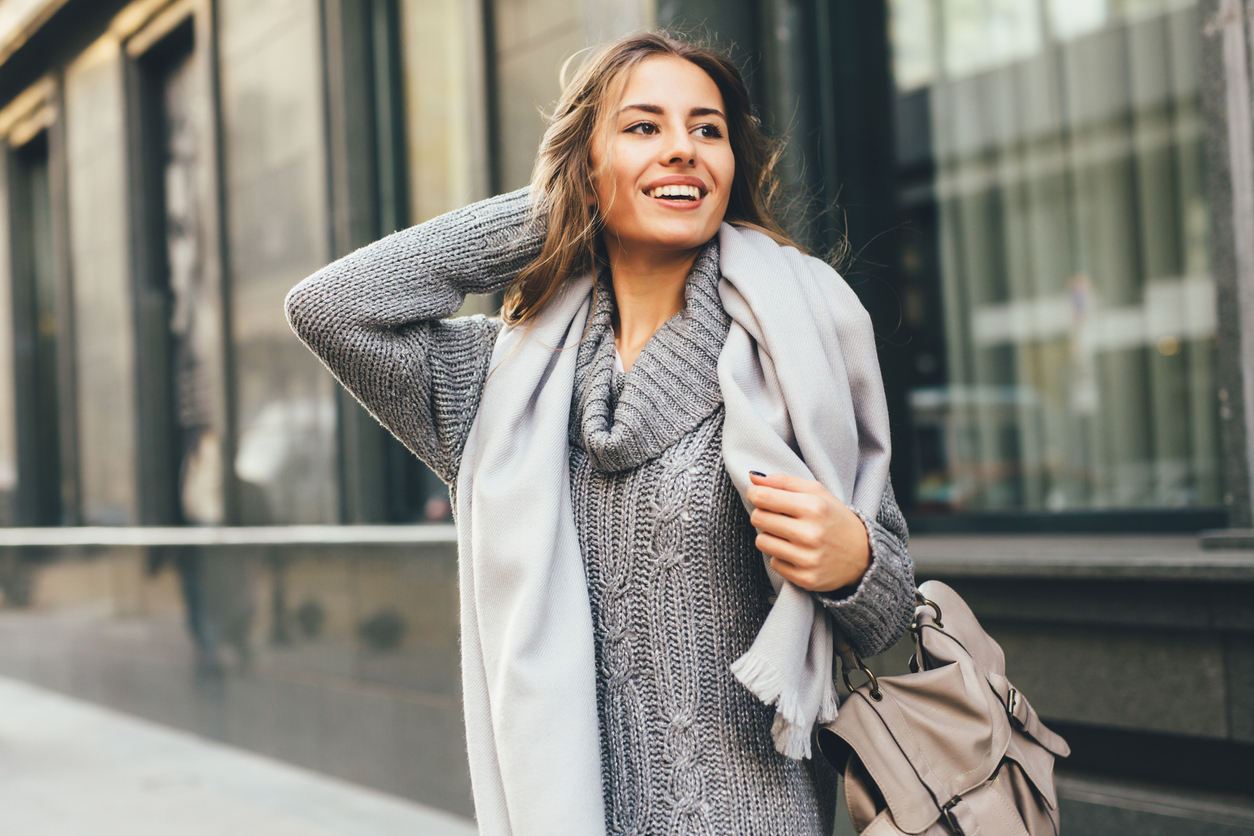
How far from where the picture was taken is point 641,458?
5.83 ft

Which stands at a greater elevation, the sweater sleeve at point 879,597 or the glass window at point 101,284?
the glass window at point 101,284

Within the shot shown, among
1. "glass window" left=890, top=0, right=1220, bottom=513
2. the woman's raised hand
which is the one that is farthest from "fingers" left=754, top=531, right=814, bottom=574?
"glass window" left=890, top=0, right=1220, bottom=513

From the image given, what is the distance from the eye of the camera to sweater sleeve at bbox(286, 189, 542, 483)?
1854 mm

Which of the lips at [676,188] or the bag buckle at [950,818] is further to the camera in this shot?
the lips at [676,188]

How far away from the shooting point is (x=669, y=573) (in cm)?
175

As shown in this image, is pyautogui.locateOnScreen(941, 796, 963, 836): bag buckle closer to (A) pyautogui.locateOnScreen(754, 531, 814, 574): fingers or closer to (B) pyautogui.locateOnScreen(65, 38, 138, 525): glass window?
(A) pyautogui.locateOnScreen(754, 531, 814, 574): fingers

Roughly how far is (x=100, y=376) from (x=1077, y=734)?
29.3 feet

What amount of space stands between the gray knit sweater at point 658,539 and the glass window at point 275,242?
15.4ft

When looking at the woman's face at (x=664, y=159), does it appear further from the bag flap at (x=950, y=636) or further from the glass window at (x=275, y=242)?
the glass window at (x=275, y=242)

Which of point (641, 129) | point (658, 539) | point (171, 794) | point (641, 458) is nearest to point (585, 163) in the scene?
point (641, 129)

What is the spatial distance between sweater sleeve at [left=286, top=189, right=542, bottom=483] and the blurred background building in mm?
2137

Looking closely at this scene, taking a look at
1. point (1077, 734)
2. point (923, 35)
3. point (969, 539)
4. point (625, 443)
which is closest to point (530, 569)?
point (625, 443)

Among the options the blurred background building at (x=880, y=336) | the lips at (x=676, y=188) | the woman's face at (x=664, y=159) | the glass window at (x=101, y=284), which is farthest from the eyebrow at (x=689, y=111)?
the glass window at (x=101, y=284)

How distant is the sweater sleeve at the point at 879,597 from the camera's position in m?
1.64
